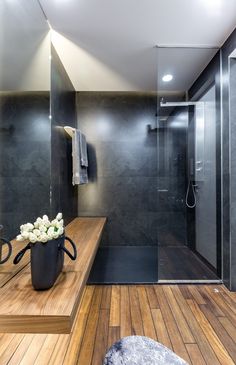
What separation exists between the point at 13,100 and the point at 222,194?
2.24 metres

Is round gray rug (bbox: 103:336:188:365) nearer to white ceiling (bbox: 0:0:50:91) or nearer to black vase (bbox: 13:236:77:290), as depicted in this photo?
black vase (bbox: 13:236:77:290)

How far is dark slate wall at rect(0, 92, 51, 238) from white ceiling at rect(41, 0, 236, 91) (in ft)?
2.31

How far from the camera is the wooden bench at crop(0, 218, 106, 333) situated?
3.42 feet

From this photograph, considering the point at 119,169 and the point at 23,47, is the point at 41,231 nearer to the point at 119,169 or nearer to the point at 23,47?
the point at 23,47

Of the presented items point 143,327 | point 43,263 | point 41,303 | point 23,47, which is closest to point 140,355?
point 41,303

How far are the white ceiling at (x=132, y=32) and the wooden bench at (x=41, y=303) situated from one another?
2.05 m

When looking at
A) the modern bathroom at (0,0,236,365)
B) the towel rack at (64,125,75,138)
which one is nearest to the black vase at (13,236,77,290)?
the modern bathroom at (0,0,236,365)

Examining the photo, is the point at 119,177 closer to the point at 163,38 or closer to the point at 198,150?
the point at 198,150

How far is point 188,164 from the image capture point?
3.38 metres

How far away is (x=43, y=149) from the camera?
2193mm

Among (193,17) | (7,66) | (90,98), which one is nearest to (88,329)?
(7,66)

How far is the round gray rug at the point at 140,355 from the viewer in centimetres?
96

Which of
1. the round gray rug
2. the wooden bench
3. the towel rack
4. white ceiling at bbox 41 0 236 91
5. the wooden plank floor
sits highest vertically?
white ceiling at bbox 41 0 236 91

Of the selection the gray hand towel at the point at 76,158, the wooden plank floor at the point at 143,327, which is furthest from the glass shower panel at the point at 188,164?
the gray hand towel at the point at 76,158
